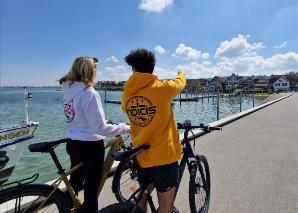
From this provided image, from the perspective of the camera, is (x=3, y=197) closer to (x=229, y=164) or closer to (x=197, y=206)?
(x=197, y=206)

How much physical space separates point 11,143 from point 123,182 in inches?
88.6

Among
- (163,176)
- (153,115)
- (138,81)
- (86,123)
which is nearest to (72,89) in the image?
(86,123)

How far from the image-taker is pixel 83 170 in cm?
374

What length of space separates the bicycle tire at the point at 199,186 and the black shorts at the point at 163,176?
86cm

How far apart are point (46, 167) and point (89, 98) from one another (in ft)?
24.5

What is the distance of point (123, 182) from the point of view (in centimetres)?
435

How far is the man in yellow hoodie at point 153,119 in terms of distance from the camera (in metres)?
2.82

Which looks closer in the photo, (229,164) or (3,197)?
(3,197)

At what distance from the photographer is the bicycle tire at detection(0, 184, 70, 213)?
287 centimetres

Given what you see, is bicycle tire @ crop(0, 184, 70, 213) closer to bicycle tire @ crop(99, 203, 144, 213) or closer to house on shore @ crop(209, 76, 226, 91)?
bicycle tire @ crop(99, 203, 144, 213)

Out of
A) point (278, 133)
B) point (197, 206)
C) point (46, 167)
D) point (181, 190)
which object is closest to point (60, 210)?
point (197, 206)

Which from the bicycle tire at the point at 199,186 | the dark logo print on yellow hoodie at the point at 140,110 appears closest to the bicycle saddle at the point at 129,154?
the dark logo print on yellow hoodie at the point at 140,110

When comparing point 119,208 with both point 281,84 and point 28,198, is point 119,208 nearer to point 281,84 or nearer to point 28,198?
point 28,198

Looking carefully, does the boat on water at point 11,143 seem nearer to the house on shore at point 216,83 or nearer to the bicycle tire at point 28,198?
the bicycle tire at point 28,198
